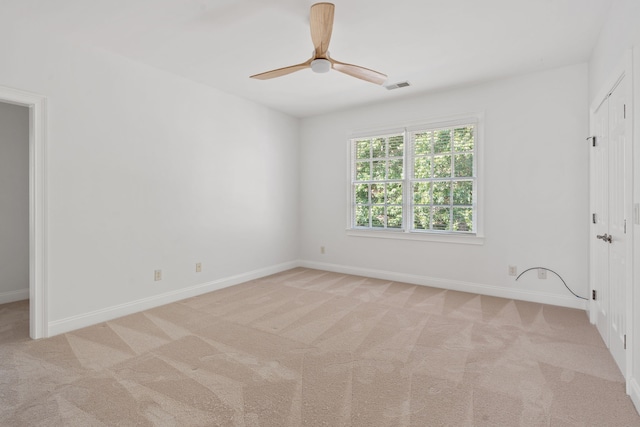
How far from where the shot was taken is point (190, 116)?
414 centimetres

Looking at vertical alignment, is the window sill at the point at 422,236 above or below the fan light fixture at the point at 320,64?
below

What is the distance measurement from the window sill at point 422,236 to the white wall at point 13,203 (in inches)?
176

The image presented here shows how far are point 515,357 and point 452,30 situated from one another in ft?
9.09

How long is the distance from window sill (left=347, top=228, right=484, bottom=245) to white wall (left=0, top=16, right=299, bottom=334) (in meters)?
1.60

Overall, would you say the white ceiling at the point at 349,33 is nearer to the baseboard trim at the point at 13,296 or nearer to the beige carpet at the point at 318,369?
the beige carpet at the point at 318,369

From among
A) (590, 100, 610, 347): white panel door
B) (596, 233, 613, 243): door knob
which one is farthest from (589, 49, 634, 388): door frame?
(590, 100, 610, 347): white panel door

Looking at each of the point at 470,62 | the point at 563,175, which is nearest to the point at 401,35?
the point at 470,62

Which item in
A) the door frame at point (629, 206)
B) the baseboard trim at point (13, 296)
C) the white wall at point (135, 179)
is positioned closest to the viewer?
the door frame at point (629, 206)

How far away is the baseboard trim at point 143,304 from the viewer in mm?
3047

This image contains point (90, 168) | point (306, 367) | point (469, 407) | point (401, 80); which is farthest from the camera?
point (401, 80)

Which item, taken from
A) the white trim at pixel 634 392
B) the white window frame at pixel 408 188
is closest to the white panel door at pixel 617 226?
the white trim at pixel 634 392

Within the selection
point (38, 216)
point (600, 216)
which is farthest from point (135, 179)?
point (600, 216)

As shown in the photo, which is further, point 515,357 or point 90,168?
point 90,168

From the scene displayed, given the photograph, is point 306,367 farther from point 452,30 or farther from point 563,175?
point 563,175
